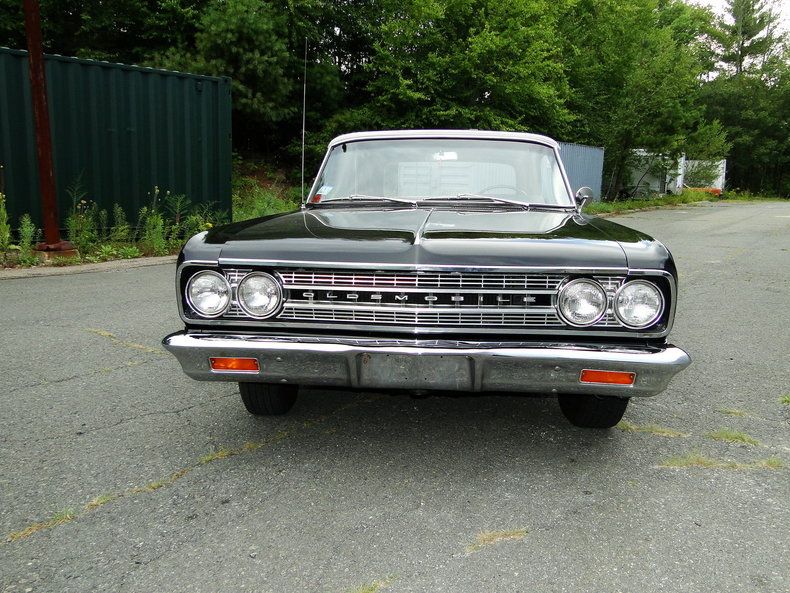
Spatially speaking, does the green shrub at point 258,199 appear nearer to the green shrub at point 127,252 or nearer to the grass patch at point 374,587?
the green shrub at point 127,252

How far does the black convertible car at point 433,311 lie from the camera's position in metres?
2.61

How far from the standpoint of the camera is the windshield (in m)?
3.85

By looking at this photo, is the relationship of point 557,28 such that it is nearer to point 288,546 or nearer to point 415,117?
point 415,117

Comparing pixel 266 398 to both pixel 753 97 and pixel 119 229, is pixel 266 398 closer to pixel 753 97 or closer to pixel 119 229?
pixel 119 229

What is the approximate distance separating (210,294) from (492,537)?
56.9 inches

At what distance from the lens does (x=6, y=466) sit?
287 centimetres

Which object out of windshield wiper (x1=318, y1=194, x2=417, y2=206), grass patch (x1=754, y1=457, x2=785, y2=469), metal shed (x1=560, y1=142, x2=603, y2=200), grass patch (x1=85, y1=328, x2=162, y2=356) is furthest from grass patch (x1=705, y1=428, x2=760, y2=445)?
metal shed (x1=560, y1=142, x2=603, y2=200)

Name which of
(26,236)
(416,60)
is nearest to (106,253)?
(26,236)

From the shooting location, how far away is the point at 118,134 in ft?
33.5

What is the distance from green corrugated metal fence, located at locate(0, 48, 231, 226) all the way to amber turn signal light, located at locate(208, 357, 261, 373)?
7853 mm

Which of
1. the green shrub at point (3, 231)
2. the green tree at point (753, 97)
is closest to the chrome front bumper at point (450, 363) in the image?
the green shrub at point (3, 231)

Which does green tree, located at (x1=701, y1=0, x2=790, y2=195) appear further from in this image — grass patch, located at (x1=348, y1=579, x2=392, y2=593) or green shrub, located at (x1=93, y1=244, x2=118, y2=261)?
grass patch, located at (x1=348, y1=579, x2=392, y2=593)

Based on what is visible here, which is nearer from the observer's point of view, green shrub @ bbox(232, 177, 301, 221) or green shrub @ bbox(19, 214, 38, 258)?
green shrub @ bbox(19, 214, 38, 258)

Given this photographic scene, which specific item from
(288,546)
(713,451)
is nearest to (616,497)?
(713,451)
